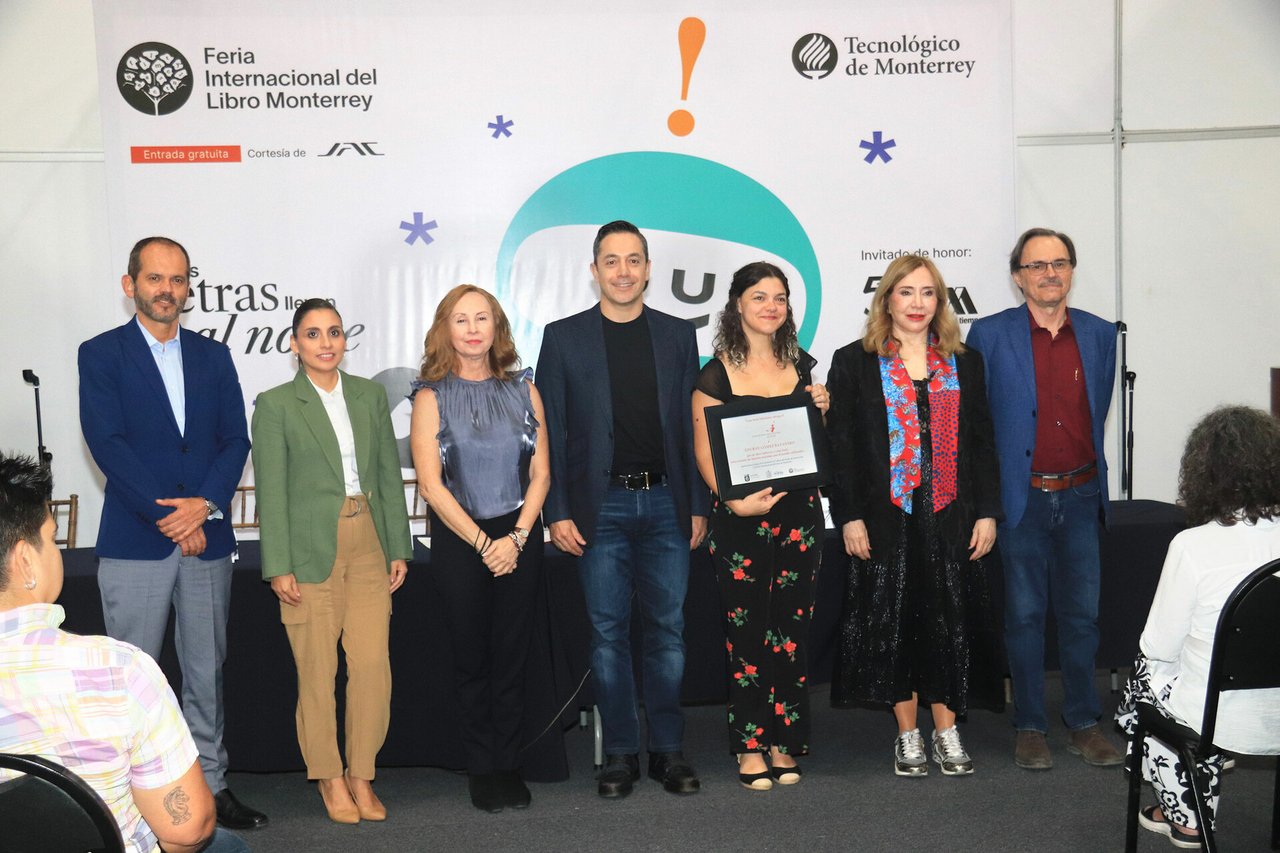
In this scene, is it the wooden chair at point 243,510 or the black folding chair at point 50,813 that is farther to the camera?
the wooden chair at point 243,510

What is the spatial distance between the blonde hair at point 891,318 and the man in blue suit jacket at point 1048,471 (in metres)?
0.24

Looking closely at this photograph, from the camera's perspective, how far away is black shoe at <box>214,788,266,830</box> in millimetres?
3252

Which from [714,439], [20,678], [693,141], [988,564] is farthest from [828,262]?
[20,678]

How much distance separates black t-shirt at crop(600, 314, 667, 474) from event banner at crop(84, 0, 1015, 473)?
6.84 ft

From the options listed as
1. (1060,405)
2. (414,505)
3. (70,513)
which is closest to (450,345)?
(1060,405)

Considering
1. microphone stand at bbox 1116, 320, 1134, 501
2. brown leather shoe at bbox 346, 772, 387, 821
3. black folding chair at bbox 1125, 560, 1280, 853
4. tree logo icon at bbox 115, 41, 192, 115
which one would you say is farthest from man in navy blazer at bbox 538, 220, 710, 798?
tree logo icon at bbox 115, 41, 192, 115

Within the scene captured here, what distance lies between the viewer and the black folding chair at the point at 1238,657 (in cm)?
216

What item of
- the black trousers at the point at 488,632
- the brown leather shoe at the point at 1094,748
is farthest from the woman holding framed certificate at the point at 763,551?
the brown leather shoe at the point at 1094,748

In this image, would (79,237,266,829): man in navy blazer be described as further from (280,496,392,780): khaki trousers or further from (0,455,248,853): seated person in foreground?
(0,455,248,853): seated person in foreground

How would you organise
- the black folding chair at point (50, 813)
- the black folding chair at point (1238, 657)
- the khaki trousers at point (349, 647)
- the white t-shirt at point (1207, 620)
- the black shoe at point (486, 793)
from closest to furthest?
the black folding chair at point (50, 813), the black folding chair at point (1238, 657), the white t-shirt at point (1207, 620), the khaki trousers at point (349, 647), the black shoe at point (486, 793)

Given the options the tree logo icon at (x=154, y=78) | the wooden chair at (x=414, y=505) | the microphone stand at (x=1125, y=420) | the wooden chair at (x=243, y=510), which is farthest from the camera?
the wooden chair at (x=414, y=505)

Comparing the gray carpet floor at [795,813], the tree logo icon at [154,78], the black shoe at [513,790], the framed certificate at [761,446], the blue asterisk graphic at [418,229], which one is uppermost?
the tree logo icon at [154,78]

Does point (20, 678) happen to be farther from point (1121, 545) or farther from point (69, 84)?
point (69, 84)

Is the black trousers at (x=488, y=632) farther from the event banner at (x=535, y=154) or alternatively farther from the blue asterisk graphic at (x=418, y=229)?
the blue asterisk graphic at (x=418, y=229)
